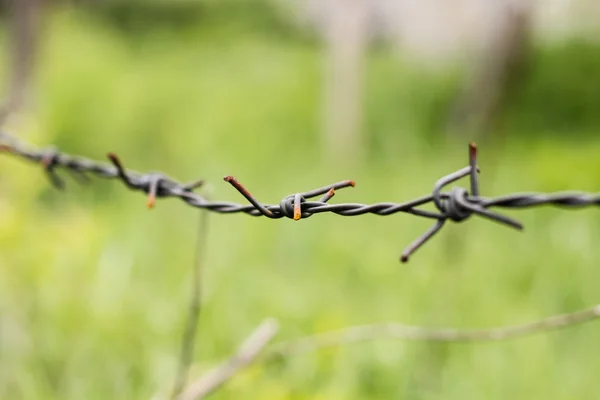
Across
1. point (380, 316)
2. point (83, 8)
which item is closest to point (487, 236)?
point (380, 316)

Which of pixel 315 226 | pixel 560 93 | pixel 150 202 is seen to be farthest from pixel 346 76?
pixel 150 202

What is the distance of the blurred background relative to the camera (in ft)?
4.89

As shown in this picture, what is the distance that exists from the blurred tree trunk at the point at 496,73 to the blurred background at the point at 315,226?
0.02 metres

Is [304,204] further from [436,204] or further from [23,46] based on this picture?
[23,46]

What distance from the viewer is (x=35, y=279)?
1.65 meters

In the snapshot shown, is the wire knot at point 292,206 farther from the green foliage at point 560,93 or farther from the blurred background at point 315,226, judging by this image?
the green foliage at point 560,93

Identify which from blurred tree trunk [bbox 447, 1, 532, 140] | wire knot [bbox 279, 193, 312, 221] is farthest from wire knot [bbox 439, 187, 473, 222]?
blurred tree trunk [bbox 447, 1, 532, 140]

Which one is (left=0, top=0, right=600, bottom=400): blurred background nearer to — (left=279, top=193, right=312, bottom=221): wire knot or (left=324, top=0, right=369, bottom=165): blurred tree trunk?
(left=324, top=0, right=369, bottom=165): blurred tree trunk

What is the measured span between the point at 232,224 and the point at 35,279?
0.96 m

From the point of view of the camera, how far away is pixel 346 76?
148 inches

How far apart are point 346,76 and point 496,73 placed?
1564mm

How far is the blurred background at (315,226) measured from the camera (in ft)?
4.89

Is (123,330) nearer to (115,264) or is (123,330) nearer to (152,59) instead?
(115,264)

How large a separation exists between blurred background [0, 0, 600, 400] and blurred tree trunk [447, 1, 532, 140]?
0.02 m
